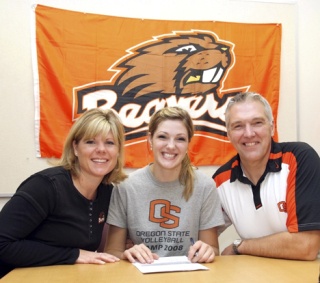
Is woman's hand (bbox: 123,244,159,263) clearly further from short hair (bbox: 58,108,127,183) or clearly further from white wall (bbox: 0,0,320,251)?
A: white wall (bbox: 0,0,320,251)

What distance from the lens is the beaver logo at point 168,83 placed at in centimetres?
279

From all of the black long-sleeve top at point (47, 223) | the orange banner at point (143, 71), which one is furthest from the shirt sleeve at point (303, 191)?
the orange banner at point (143, 71)

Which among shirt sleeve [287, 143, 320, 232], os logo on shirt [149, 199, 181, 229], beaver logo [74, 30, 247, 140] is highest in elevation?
beaver logo [74, 30, 247, 140]

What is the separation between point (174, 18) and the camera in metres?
2.96

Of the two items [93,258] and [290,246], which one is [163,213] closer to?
[93,258]

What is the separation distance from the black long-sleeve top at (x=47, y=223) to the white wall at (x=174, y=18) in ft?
4.23

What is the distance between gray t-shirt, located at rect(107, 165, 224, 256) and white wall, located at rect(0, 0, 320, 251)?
3.86 ft

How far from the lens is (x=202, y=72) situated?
9.64 ft

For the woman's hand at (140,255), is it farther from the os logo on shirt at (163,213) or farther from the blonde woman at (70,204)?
the os logo on shirt at (163,213)

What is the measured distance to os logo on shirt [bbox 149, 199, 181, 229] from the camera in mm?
1669

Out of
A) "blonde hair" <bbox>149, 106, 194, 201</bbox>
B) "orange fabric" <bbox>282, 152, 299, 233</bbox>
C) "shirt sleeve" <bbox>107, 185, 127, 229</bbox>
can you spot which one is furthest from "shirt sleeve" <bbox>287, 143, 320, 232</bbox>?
"shirt sleeve" <bbox>107, 185, 127, 229</bbox>

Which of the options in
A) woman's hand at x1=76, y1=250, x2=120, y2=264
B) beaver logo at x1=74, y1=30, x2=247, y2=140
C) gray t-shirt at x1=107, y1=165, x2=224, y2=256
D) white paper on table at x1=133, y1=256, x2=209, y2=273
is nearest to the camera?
white paper on table at x1=133, y1=256, x2=209, y2=273

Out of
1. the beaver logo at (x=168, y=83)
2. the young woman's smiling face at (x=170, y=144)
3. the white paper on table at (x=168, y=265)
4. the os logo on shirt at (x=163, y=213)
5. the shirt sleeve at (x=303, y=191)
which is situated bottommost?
the white paper on table at (x=168, y=265)

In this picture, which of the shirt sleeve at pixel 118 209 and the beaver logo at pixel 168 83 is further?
the beaver logo at pixel 168 83
